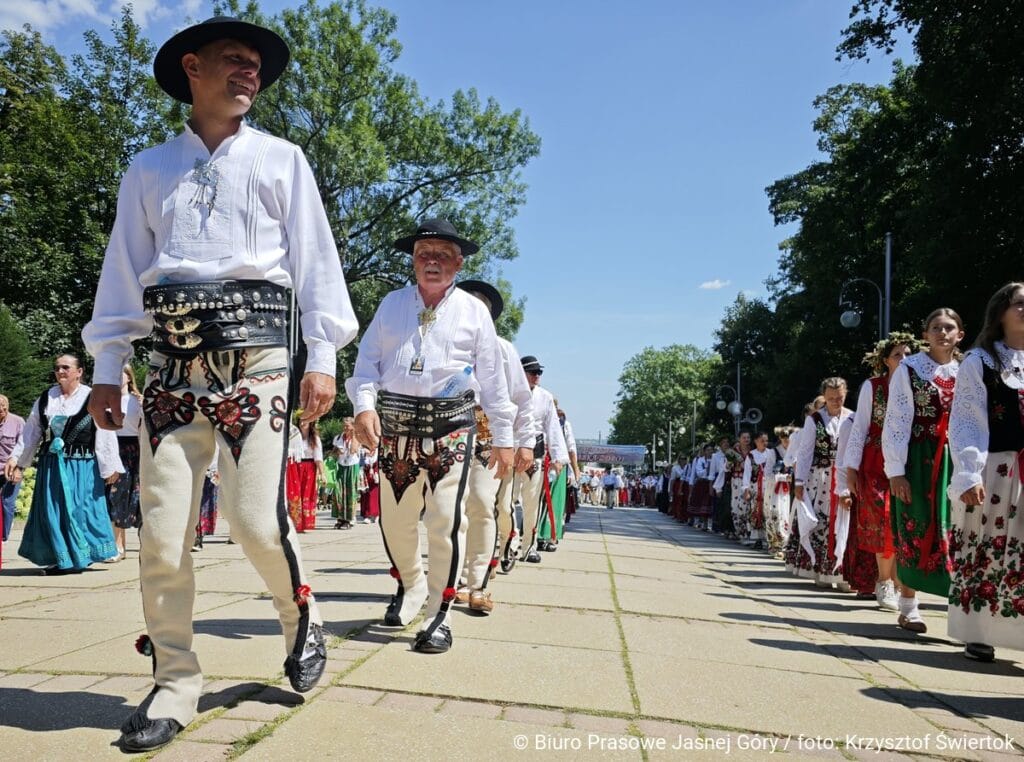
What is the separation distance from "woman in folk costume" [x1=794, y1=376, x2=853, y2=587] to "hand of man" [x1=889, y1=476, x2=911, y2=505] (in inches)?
118

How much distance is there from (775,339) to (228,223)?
185ft

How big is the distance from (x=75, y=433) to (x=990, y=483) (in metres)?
7.76

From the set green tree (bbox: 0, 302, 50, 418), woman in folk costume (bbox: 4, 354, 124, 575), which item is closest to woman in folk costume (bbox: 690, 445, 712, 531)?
green tree (bbox: 0, 302, 50, 418)

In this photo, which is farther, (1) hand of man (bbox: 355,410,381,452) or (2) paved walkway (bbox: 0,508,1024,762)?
(1) hand of man (bbox: 355,410,381,452)

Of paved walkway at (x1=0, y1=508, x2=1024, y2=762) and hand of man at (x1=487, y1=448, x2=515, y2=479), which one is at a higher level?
hand of man at (x1=487, y1=448, x2=515, y2=479)

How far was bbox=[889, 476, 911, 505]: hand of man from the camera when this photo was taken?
6094 millimetres

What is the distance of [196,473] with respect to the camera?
3.14m

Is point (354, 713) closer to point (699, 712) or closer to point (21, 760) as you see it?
point (21, 760)

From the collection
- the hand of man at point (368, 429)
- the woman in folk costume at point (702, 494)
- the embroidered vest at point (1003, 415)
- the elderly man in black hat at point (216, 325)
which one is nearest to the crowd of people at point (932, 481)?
the embroidered vest at point (1003, 415)

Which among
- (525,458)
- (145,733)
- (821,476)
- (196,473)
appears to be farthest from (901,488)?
(145,733)

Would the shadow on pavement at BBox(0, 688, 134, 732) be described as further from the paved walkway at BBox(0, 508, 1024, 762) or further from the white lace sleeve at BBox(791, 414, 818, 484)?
the white lace sleeve at BBox(791, 414, 818, 484)

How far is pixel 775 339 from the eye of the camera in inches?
2226

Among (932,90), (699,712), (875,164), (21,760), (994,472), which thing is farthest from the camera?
(875,164)

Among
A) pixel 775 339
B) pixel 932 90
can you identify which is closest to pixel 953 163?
pixel 932 90
